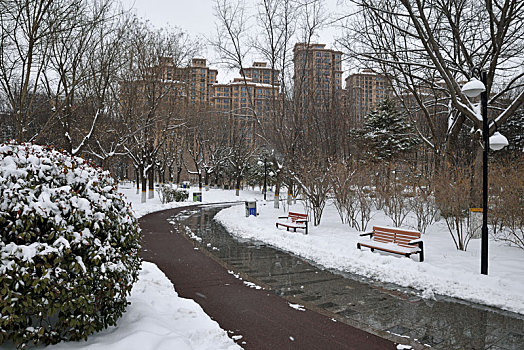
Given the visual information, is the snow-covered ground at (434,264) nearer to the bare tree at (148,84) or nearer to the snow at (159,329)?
the snow at (159,329)

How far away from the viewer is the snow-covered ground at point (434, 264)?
21.8 ft

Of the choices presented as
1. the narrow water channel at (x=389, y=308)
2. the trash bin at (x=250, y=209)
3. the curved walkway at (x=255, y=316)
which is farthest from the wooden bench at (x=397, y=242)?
the trash bin at (x=250, y=209)

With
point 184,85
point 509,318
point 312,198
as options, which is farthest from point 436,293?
point 184,85

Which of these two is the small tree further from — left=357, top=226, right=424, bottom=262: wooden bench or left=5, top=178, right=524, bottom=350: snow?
left=357, top=226, right=424, bottom=262: wooden bench

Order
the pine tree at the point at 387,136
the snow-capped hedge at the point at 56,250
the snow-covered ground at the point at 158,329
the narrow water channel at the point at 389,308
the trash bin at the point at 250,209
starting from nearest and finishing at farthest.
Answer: the snow-capped hedge at the point at 56,250 < the snow-covered ground at the point at 158,329 < the narrow water channel at the point at 389,308 < the trash bin at the point at 250,209 < the pine tree at the point at 387,136

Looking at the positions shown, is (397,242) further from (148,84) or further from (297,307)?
(148,84)

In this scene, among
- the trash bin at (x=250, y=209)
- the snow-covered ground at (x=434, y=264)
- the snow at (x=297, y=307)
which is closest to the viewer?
the snow at (x=297, y=307)

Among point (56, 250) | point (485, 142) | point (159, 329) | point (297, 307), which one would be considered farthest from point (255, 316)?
point (485, 142)

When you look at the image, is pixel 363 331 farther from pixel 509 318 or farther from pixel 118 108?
pixel 118 108

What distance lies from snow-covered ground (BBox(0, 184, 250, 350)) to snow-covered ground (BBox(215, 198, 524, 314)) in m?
4.46

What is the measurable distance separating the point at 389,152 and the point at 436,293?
2508 centimetres

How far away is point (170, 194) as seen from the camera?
28750 millimetres

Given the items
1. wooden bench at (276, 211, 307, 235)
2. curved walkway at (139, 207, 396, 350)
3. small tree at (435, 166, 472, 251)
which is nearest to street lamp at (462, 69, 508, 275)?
small tree at (435, 166, 472, 251)

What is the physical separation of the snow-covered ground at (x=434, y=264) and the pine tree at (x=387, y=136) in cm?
1713
